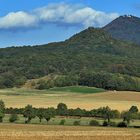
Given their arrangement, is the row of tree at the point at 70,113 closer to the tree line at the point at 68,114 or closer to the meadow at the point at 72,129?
the tree line at the point at 68,114

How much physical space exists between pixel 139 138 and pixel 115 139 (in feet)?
10.6

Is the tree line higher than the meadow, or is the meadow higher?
the tree line

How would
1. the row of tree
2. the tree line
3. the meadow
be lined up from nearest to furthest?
the meadow → the tree line → the row of tree

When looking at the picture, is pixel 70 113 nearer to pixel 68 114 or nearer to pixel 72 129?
pixel 68 114

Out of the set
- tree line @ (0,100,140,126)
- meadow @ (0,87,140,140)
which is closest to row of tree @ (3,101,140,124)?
tree line @ (0,100,140,126)

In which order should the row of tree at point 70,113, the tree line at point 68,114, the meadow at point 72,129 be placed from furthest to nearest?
1. the row of tree at point 70,113
2. the tree line at point 68,114
3. the meadow at point 72,129

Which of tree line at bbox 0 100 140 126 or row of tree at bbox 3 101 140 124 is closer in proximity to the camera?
tree line at bbox 0 100 140 126

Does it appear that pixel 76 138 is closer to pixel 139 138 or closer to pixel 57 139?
pixel 57 139

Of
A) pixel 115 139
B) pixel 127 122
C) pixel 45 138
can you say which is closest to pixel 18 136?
pixel 45 138

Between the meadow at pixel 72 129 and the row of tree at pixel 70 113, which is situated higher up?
the row of tree at pixel 70 113

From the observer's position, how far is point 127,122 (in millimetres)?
114188

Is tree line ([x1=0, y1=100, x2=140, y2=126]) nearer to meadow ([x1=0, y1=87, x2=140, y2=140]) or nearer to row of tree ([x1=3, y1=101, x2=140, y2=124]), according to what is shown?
row of tree ([x1=3, y1=101, x2=140, y2=124])

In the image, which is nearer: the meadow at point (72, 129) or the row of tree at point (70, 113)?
the meadow at point (72, 129)

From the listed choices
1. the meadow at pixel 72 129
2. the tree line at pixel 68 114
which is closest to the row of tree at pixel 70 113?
the tree line at pixel 68 114
